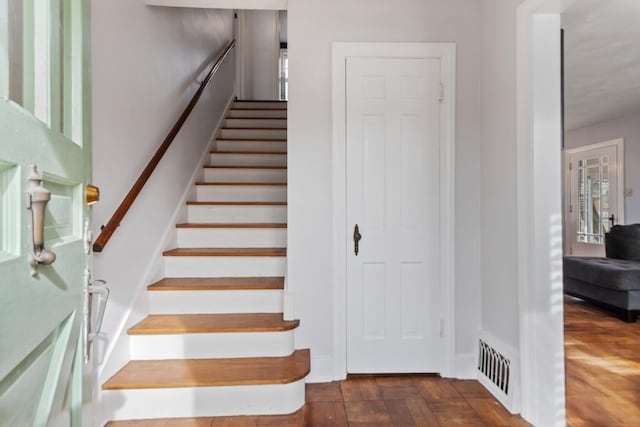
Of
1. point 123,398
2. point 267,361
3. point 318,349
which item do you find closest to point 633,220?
point 318,349

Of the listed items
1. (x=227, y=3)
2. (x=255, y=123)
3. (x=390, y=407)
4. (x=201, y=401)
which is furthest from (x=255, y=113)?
(x=390, y=407)

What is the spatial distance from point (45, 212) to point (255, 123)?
3792 mm

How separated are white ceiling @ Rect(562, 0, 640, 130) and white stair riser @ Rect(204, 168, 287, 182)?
95.5 inches

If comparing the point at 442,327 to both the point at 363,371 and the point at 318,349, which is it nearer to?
A: the point at 363,371

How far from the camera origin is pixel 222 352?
2033 mm

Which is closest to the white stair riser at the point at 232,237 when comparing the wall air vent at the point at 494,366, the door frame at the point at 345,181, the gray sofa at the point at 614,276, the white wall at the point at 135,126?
the white wall at the point at 135,126

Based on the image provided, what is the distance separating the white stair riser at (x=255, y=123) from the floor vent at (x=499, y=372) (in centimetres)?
307

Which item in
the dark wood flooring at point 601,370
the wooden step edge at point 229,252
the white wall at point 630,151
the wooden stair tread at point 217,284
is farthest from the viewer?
the white wall at point 630,151

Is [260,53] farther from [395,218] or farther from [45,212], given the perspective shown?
[45,212]

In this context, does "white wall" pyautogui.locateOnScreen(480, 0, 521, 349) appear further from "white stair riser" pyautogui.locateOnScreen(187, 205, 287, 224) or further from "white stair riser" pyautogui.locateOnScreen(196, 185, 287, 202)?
"white stair riser" pyautogui.locateOnScreen(196, 185, 287, 202)

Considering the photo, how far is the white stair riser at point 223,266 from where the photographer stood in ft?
8.20

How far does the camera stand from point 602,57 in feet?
10.8

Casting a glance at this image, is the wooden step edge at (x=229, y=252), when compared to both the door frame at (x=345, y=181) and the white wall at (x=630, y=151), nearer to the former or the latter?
the door frame at (x=345, y=181)

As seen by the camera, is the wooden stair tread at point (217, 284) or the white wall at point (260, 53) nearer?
the wooden stair tread at point (217, 284)
